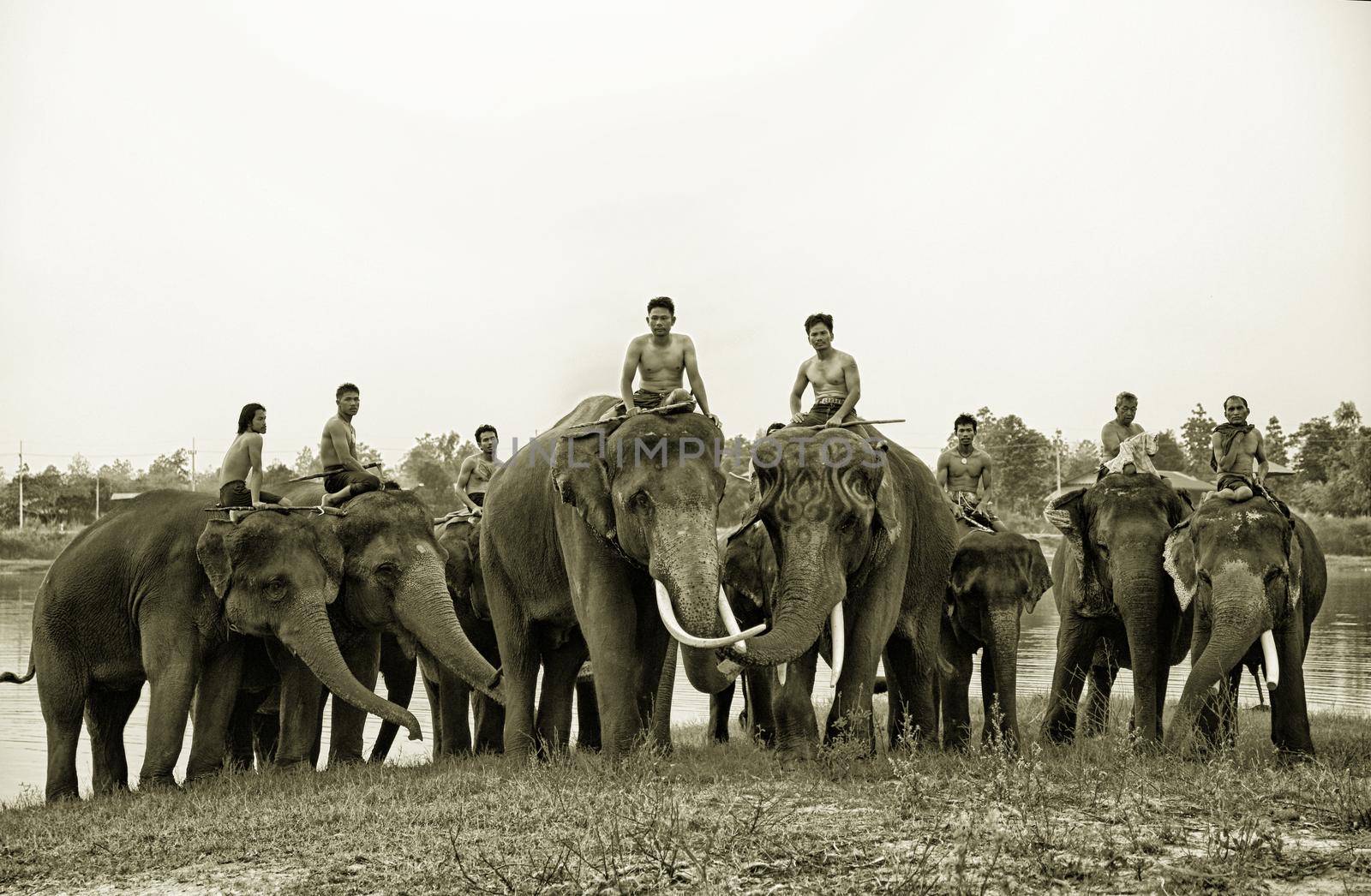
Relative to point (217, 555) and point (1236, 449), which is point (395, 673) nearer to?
point (217, 555)

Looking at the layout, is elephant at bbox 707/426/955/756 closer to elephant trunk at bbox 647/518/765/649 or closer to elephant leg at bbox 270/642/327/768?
elephant trunk at bbox 647/518/765/649

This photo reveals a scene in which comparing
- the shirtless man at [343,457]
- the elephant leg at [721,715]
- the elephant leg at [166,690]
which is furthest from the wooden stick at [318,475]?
the elephant leg at [721,715]

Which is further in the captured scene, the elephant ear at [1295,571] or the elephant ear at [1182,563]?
the elephant ear at [1182,563]

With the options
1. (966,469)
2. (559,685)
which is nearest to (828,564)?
(559,685)

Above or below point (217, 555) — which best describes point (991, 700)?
below

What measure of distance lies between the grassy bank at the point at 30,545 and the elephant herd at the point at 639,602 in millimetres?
63287

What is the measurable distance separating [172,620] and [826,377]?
208 inches

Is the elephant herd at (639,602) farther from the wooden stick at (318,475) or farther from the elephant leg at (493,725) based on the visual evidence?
the wooden stick at (318,475)

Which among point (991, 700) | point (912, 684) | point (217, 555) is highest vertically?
point (217, 555)

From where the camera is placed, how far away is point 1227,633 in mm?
11234

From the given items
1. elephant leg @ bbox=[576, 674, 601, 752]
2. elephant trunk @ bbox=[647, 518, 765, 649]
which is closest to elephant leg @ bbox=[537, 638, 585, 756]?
elephant leg @ bbox=[576, 674, 601, 752]

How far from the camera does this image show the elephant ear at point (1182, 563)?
12086mm

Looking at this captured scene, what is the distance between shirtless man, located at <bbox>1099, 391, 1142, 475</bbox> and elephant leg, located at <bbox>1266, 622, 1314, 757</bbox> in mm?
2743

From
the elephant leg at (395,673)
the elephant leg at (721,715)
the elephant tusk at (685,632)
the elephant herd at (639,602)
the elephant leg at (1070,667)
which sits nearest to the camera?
the elephant tusk at (685,632)
